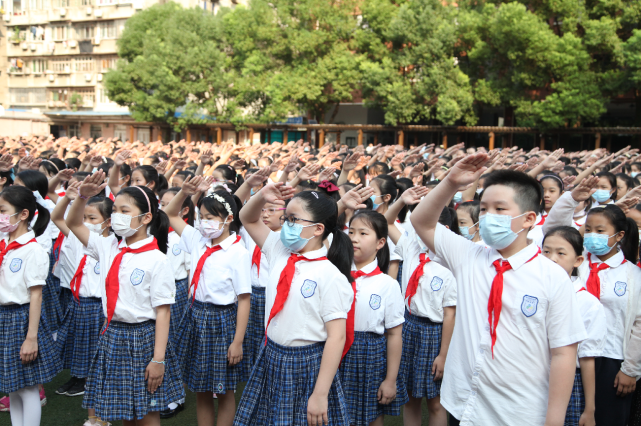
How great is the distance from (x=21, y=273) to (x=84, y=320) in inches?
28.4

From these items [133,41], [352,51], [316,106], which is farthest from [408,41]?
[133,41]

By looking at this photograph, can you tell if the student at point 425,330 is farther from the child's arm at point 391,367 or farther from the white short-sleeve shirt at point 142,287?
the white short-sleeve shirt at point 142,287

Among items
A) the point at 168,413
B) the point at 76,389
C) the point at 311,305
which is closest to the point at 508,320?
the point at 311,305

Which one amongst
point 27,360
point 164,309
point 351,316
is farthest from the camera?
point 27,360

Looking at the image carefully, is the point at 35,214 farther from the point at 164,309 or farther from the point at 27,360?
the point at 164,309

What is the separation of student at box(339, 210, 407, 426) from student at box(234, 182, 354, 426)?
44 cm

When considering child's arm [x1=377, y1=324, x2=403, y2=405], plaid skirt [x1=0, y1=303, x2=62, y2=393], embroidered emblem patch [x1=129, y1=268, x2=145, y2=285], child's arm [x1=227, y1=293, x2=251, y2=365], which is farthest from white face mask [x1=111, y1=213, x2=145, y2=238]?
child's arm [x1=377, y1=324, x2=403, y2=405]

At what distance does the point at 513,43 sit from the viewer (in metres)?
18.5

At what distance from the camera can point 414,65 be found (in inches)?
826

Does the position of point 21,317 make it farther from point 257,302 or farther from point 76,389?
point 257,302

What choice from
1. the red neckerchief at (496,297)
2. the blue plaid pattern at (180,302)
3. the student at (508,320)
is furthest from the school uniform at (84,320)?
the red neckerchief at (496,297)

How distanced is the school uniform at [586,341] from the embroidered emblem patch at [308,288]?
1345mm

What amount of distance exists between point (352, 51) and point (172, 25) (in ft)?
28.4

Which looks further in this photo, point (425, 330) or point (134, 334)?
point (425, 330)
